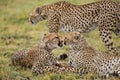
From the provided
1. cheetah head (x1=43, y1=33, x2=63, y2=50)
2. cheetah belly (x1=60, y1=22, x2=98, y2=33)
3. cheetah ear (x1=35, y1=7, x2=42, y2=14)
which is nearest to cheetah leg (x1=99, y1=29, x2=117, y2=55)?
cheetah belly (x1=60, y1=22, x2=98, y2=33)

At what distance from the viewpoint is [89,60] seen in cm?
859

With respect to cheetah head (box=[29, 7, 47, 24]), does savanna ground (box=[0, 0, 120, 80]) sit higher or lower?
lower

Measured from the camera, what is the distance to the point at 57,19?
34.6ft

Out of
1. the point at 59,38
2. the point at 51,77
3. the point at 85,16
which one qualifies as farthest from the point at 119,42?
the point at 51,77

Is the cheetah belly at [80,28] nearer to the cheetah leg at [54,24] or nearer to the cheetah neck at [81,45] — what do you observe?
the cheetah leg at [54,24]

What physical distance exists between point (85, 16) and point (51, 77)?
244 centimetres

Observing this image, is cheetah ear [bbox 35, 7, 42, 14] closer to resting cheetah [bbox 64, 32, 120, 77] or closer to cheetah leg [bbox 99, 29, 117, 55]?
cheetah leg [bbox 99, 29, 117, 55]

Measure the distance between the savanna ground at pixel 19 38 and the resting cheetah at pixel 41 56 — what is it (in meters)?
0.14

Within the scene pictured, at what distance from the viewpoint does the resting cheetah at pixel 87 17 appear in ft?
33.3

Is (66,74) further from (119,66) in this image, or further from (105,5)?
(105,5)

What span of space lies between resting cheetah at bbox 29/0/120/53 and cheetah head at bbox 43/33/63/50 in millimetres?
958

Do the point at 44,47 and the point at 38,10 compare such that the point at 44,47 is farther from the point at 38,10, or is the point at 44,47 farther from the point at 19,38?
the point at 19,38

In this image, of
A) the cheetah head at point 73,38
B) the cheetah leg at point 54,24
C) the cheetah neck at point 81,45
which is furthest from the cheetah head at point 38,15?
the cheetah neck at point 81,45

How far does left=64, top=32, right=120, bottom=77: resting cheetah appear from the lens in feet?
27.4
